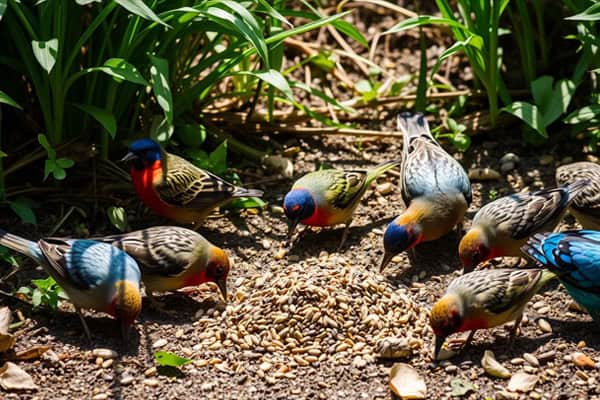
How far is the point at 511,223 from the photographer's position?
21.3 ft

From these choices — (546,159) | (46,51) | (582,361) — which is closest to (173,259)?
(46,51)

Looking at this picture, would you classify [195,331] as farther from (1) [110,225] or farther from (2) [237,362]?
(1) [110,225]

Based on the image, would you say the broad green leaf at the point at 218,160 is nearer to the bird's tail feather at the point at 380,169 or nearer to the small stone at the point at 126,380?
the bird's tail feather at the point at 380,169

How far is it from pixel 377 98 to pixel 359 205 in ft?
4.24

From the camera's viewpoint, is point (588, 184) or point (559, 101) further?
point (559, 101)

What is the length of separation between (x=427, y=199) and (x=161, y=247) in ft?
6.10

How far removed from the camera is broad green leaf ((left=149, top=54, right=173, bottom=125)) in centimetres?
617

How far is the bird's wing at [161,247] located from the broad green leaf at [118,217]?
0.45m

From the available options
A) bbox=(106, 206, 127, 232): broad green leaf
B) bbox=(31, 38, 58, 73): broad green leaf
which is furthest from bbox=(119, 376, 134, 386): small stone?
bbox=(31, 38, 58, 73): broad green leaf

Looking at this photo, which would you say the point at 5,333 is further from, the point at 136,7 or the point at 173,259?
the point at 136,7

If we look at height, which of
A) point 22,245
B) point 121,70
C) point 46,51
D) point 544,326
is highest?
point 46,51

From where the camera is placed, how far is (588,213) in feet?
21.9

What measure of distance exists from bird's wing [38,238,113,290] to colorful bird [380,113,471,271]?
5.98 ft

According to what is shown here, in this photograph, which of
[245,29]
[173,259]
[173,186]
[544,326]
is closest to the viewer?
→ [544,326]
